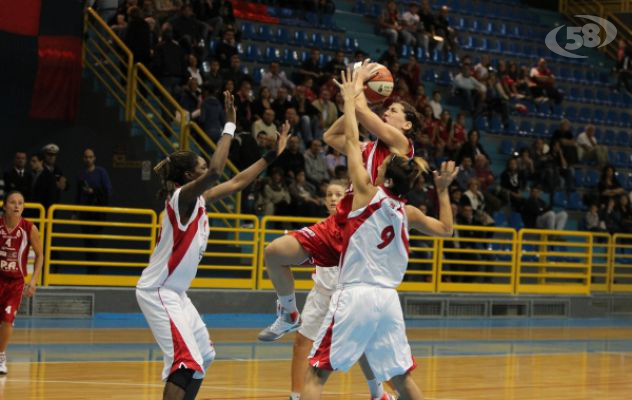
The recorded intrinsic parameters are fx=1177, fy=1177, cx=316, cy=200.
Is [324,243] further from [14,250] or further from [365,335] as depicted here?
[14,250]

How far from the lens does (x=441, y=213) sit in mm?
7617

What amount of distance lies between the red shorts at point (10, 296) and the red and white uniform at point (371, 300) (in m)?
4.83

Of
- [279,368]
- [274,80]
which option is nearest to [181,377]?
[279,368]

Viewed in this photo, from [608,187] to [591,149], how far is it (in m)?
1.89

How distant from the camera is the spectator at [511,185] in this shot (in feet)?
75.4

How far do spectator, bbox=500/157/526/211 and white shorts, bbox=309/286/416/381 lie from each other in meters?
16.1

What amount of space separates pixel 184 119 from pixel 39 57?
2.51m

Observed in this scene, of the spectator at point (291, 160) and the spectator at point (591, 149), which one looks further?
the spectator at point (591, 149)

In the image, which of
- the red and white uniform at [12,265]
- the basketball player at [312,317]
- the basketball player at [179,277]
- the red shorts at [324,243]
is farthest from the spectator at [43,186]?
the basketball player at [179,277]

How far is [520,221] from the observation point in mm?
23094

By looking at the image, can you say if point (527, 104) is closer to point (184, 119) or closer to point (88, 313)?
point (184, 119)

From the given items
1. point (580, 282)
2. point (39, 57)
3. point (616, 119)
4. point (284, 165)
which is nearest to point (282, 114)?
point (284, 165)

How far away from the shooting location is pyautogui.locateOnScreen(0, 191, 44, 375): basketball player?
11.2 meters

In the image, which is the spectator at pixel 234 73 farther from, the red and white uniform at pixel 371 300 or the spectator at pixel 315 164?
the red and white uniform at pixel 371 300
